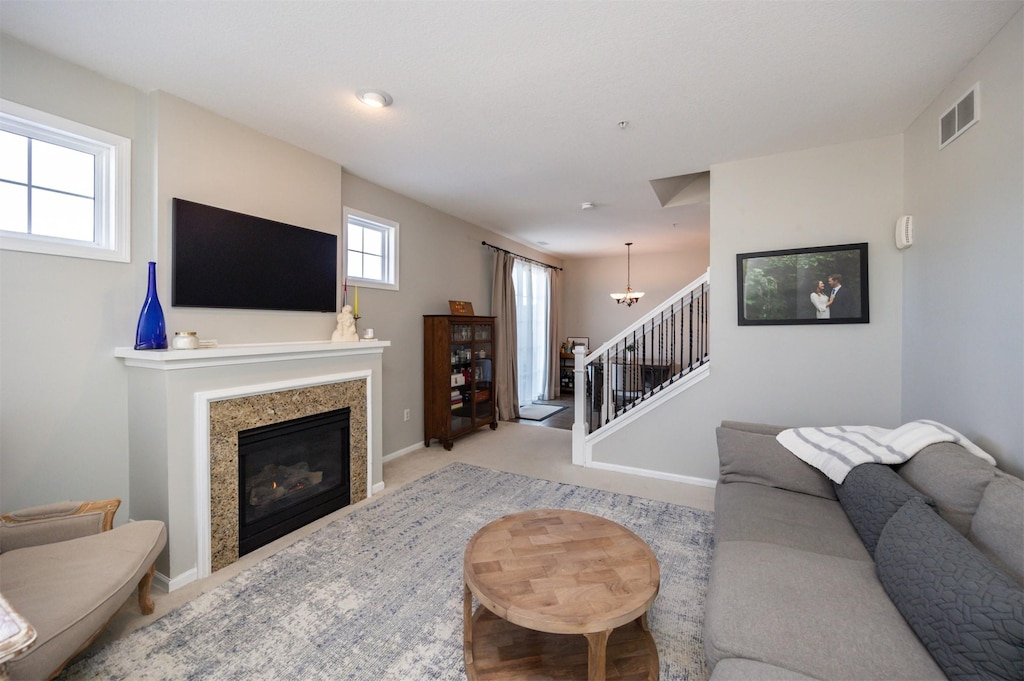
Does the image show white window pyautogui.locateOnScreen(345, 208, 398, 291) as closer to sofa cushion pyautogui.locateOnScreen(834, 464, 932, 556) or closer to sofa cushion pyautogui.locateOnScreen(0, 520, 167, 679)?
sofa cushion pyautogui.locateOnScreen(0, 520, 167, 679)

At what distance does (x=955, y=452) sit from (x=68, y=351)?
164 inches

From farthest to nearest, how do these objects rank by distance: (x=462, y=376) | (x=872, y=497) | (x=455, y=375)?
1. (x=462, y=376)
2. (x=455, y=375)
3. (x=872, y=497)

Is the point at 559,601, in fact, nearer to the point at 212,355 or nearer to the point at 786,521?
the point at 786,521

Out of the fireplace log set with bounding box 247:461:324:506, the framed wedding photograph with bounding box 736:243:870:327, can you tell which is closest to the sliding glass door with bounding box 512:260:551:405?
the framed wedding photograph with bounding box 736:243:870:327

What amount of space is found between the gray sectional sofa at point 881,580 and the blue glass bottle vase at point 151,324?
2.91m

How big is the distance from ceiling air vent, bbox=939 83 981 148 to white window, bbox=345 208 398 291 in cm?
407

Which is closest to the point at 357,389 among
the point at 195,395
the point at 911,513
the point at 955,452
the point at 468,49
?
the point at 195,395

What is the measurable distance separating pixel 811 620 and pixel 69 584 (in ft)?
8.29

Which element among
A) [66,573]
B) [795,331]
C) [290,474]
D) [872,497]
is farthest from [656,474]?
[66,573]

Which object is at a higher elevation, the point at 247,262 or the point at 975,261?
the point at 247,262

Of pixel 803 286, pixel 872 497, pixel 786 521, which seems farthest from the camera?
pixel 803 286

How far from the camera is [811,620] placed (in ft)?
4.18

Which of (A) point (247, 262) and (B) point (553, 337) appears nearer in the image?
(A) point (247, 262)

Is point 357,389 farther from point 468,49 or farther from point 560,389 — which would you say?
point 560,389
